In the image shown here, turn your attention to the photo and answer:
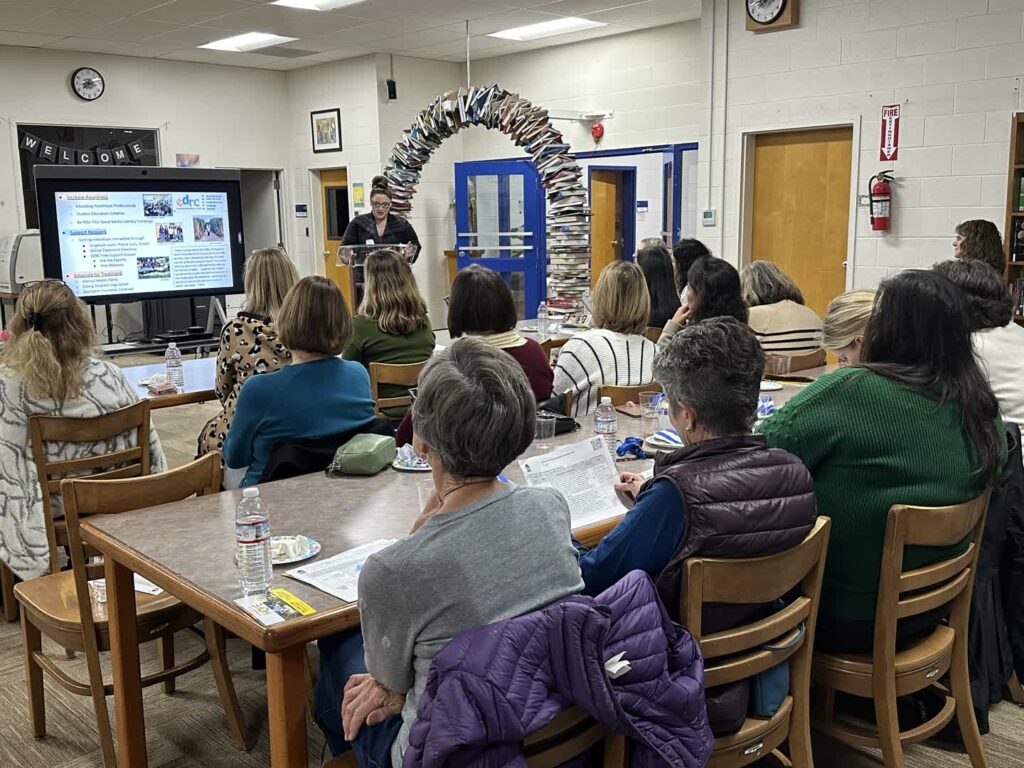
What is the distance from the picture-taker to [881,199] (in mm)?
6297

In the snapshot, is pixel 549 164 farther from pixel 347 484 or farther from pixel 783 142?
pixel 347 484

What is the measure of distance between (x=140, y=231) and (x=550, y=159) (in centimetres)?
292

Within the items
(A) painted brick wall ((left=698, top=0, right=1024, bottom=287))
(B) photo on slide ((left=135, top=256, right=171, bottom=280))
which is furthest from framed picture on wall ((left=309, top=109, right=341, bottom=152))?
(A) painted brick wall ((left=698, top=0, right=1024, bottom=287))

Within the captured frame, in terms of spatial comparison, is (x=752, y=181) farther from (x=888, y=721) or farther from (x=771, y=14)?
(x=888, y=721)

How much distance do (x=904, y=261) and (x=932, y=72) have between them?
122cm

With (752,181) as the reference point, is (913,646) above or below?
below

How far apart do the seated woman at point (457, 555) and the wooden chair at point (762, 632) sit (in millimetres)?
271

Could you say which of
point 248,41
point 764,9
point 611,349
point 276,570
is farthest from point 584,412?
point 248,41

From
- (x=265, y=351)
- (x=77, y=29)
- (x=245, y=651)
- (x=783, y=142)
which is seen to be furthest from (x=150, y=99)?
(x=245, y=651)

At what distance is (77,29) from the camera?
8367mm

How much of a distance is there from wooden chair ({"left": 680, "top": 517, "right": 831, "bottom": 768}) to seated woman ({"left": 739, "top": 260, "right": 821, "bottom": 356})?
2556 mm

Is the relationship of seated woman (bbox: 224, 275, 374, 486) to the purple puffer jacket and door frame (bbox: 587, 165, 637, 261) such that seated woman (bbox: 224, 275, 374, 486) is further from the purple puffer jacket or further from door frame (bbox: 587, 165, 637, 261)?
door frame (bbox: 587, 165, 637, 261)

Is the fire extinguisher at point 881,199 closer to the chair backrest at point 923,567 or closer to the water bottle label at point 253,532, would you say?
the chair backrest at point 923,567

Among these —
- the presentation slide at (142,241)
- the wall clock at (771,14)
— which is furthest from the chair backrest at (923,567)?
the presentation slide at (142,241)
